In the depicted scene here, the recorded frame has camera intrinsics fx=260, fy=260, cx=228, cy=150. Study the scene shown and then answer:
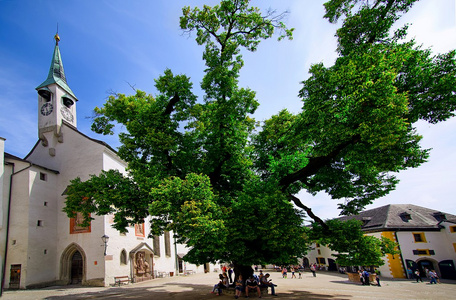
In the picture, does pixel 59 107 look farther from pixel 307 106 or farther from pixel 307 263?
pixel 307 263

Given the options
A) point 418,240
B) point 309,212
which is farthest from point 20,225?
point 418,240

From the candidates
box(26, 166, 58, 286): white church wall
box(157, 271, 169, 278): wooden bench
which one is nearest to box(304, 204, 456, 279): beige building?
box(157, 271, 169, 278): wooden bench

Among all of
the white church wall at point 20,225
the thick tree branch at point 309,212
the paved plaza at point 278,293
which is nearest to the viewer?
the paved plaza at point 278,293

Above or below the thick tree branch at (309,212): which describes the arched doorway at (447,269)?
below

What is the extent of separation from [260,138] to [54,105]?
2477cm

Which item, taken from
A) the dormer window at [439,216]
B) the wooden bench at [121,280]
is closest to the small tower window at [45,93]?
the wooden bench at [121,280]

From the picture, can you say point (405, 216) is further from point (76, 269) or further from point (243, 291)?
point (76, 269)

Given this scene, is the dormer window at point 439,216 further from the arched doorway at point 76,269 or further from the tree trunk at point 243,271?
the arched doorway at point 76,269

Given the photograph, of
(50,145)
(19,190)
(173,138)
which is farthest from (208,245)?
(50,145)

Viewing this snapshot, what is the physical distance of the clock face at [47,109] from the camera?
2905cm

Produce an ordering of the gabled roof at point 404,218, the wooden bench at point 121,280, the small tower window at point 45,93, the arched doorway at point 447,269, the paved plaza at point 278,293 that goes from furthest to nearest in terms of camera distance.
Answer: the gabled roof at point 404,218, the arched doorway at point 447,269, the small tower window at point 45,93, the wooden bench at point 121,280, the paved plaza at point 278,293

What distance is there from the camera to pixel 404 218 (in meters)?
34.6

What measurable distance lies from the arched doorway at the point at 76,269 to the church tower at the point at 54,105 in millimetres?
12242

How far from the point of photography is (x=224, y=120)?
14.5 metres
